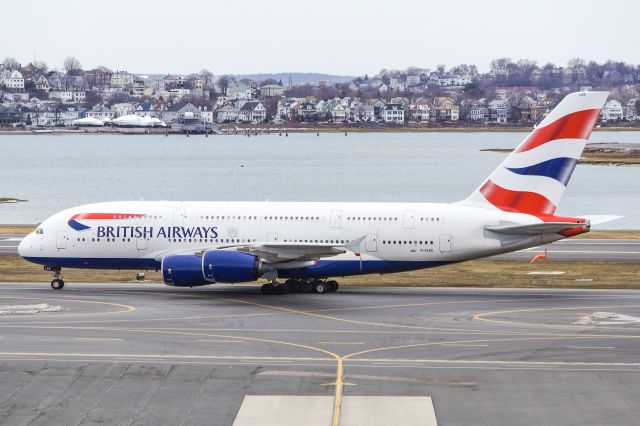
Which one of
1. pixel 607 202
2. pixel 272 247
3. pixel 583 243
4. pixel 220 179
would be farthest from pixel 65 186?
pixel 272 247

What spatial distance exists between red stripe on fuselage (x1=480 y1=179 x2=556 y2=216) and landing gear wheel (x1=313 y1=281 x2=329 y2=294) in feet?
29.4

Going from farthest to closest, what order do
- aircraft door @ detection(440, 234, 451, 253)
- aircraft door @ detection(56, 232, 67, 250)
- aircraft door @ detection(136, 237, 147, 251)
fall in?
aircraft door @ detection(56, 232, 67, 250) → aircraft door @ detection(136, 237, 147, 251) → aircraft door @ detection(440, 234, 451, 253)

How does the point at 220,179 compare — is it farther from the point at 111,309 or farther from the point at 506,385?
the point at 506,385

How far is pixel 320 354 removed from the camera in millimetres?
40656

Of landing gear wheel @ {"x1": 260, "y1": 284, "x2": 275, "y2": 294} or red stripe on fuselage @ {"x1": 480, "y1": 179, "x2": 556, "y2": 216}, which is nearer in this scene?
red stripe on fuselage @ {"x1": 480, "y1": 179, "x2": 556, "y2": 216}

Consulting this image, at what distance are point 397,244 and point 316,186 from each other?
399ft

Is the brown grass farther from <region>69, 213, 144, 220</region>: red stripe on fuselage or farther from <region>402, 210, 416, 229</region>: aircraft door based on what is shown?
<region>69, 213, 144, 220</region>: red stripe on fuselage

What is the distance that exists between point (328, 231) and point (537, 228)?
32.3 feet

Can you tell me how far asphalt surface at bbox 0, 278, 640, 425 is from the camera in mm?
33438

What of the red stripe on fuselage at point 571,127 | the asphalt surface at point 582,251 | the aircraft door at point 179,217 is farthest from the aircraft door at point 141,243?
the red stripe on fuselage at point 571,127

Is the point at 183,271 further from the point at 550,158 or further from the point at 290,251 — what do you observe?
the point at 550,158

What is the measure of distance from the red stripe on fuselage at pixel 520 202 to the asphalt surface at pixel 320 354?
4.07 m

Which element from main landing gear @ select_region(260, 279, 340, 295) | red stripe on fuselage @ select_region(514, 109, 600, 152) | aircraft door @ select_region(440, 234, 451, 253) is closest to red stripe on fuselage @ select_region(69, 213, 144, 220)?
main landing gear @ select_region(260, 279, 340, 295)

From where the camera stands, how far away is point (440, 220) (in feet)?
182
